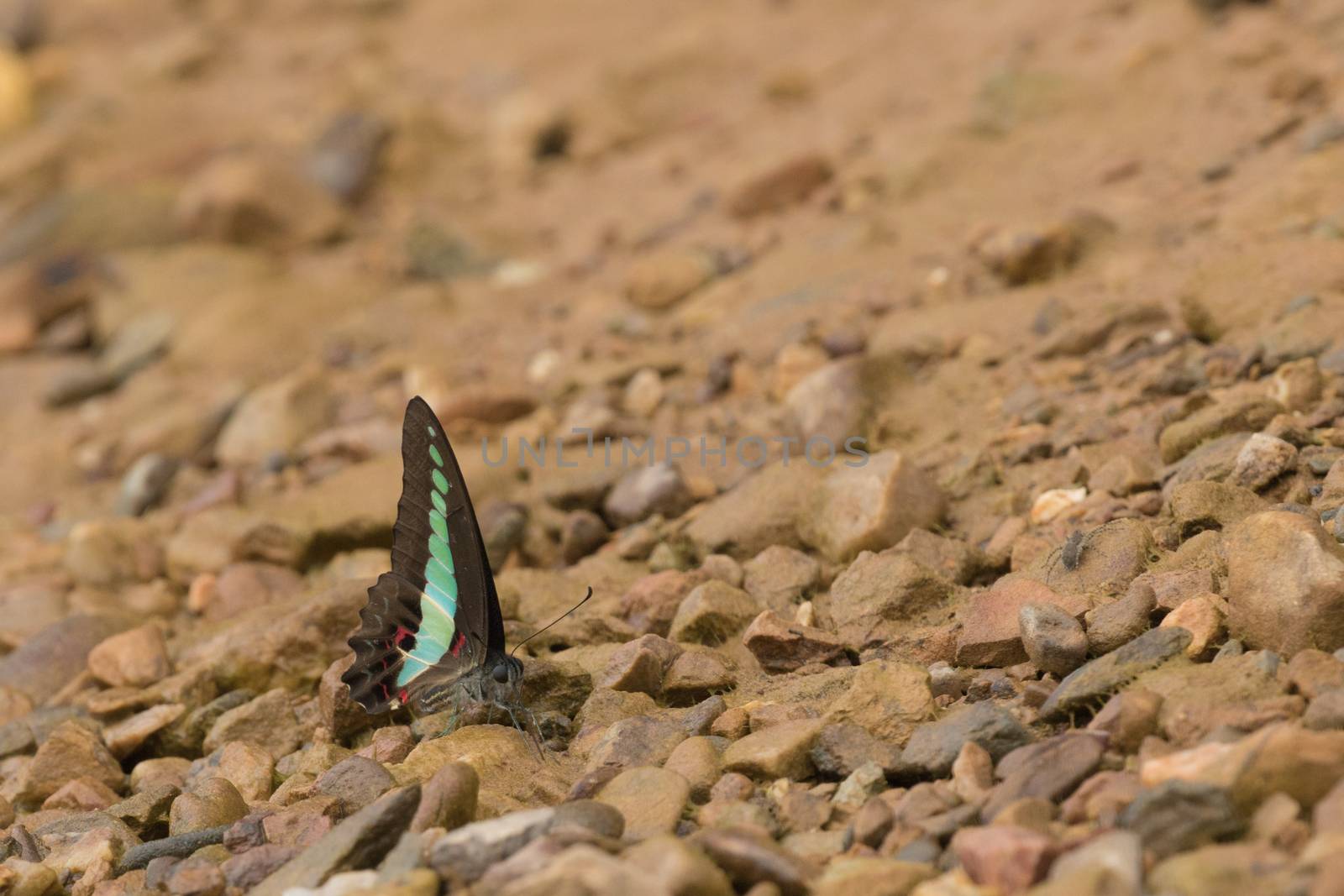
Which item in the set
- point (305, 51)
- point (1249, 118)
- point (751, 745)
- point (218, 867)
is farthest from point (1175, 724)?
point (305, 51)

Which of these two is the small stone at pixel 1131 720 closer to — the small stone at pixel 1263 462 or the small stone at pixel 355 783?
the small stone at pixel 1263 462

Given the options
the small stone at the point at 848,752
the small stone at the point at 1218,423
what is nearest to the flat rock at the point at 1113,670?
the small stone at the point at 848,752

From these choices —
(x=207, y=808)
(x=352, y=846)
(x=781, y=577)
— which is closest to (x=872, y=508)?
(x=781, y=577)

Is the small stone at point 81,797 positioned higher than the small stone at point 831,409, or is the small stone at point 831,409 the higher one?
the small stone at point 831,409

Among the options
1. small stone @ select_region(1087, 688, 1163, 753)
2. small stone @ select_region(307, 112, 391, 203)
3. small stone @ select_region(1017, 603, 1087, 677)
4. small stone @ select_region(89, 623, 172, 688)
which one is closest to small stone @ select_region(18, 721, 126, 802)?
small stone @ select_region(89, 623, 172, 688)

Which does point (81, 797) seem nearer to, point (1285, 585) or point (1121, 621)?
point (1121, 621)

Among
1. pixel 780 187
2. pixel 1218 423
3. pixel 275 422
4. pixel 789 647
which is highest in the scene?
pixel 780 187

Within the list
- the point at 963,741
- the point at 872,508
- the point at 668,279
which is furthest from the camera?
the point at 668,279
